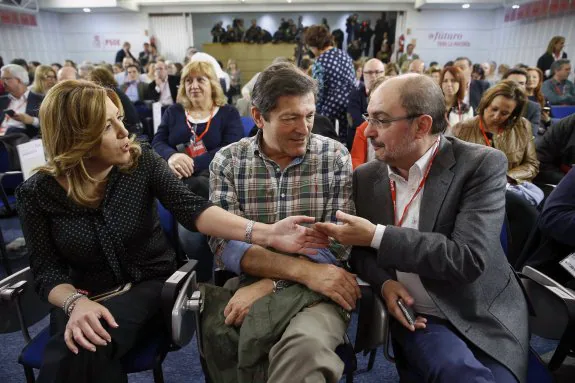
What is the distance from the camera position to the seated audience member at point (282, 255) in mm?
1144

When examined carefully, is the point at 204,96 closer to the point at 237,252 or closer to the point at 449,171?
the point at 237,252

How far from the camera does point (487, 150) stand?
132 centimetres

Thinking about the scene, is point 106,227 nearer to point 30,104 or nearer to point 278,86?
point 278,86

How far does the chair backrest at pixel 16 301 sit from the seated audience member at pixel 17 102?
332cm

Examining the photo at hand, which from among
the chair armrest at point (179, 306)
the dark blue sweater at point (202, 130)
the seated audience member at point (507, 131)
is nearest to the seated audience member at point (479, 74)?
the seated audience member at point (507, 131)

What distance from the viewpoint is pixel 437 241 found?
3.89 ft

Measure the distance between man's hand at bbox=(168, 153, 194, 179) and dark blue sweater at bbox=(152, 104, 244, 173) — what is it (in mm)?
289

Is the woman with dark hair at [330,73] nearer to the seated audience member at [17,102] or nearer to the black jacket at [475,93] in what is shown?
the black jacket at [475,93]

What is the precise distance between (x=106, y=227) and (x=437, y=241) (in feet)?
3.83

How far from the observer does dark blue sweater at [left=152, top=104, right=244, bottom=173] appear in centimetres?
279

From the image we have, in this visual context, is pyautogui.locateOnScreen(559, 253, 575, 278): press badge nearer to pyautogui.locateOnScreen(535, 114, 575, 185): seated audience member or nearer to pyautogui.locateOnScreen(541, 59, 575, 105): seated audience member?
pyautogui.locateOnScreen(535, 114, 575, 185): seated audience member

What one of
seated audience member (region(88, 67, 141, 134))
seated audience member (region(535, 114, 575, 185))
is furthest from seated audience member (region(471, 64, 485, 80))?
seated audience member (region(88, 67, 141, 134))

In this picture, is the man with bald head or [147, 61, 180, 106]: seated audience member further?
[147, 61, 180, 106]: seated audience member

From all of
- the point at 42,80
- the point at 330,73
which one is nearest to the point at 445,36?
the point at 330,73
